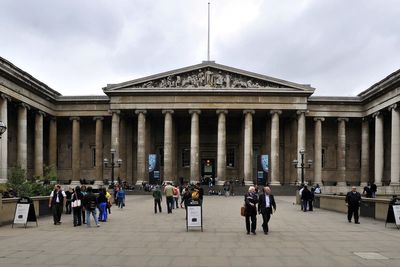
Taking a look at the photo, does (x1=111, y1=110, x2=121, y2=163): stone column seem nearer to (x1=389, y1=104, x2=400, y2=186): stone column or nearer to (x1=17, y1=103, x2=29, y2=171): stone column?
(x1=17, y1=103, x2=29, y2=171): stone column

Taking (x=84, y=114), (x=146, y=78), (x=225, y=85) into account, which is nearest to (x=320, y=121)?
(x=225, y=85)

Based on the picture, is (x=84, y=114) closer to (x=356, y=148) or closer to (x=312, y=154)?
(x=312, y=154)

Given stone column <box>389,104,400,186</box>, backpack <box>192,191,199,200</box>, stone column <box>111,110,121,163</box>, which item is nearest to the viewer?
backpack <box>192,191,199,200</box>

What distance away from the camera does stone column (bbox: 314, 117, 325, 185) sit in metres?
55.5

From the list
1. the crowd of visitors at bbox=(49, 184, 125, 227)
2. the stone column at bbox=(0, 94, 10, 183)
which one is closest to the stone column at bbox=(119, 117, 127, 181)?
the stone column at bbox=(0, 94, 10, 183)

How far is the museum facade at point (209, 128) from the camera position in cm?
5122

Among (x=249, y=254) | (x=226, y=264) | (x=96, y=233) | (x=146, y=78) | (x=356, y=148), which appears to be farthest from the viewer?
(x=356, y=148)

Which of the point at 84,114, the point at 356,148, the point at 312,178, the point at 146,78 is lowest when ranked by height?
the point at 312,178

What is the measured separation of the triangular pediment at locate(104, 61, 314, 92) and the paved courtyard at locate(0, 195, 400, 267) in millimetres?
34358

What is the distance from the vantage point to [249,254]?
11.7 metres

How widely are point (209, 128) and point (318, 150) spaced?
1462 centimetres

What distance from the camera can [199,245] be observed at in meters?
13.2

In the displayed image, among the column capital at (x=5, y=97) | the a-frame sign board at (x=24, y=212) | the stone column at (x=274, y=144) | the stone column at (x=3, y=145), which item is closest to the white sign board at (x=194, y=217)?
the a-frame sign board at (x=24, y=212)

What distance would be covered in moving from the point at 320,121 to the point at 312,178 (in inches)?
303
